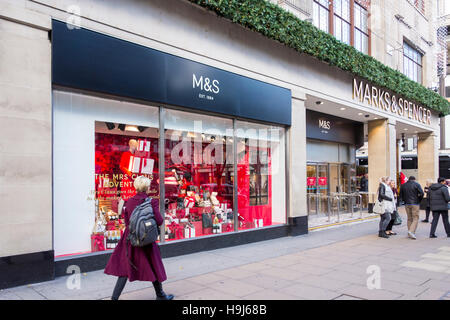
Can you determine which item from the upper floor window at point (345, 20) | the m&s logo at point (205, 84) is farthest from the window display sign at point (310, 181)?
the m&s logo at point (205, 84)

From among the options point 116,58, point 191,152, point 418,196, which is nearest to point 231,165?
point 191,152

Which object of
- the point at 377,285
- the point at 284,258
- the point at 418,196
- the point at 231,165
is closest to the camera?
the point at 377,285

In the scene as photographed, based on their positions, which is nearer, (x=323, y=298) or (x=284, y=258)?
(x=323, y=298)

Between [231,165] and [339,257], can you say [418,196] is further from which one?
[231,165]

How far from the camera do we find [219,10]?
25.4 ft

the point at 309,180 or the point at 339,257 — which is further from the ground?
→ the point at 309,180

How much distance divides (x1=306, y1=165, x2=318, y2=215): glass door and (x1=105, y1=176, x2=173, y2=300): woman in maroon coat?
10.6 meters

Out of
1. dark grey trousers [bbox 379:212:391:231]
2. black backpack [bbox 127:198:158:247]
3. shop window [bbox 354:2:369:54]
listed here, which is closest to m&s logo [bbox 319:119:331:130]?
shop window [bbox 354:2:369:54]

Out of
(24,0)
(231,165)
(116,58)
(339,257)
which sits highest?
(24,0)

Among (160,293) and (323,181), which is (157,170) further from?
(323,181)

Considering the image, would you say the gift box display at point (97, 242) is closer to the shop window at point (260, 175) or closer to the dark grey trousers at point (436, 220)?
the shop window at point (260, 175)

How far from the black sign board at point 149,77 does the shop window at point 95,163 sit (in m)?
0.40

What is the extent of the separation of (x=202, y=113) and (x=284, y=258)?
3.61 metres

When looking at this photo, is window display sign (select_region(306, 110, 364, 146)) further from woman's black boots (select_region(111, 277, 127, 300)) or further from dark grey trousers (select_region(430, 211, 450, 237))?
woman's black boots (select_region(111, 277, 127, 300))
